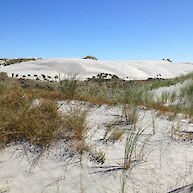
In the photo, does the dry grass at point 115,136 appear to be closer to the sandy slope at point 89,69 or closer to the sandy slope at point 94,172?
the sandy slope at point 94,172

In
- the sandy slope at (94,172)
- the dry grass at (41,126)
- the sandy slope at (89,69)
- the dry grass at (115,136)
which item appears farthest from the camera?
the sandy slope at (89,69)

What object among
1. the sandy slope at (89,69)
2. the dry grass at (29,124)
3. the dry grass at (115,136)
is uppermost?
the sandy slope at (89,69)

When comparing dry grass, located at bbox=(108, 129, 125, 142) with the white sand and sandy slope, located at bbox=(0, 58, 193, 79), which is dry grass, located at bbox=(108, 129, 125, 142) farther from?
sandy slope, located at bbox=(0, 58, 193, 79)

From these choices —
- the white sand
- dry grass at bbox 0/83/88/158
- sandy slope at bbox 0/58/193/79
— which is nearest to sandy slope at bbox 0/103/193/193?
the white sand

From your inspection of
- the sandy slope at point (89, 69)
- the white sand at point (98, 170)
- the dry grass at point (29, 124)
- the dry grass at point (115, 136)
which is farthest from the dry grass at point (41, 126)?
the sandy slope at point (89, 69)

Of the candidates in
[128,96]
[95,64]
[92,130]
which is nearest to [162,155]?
[92,130]

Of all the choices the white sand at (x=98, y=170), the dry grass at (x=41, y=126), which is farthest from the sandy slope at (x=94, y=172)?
the dry grass at (x=41, y=126)

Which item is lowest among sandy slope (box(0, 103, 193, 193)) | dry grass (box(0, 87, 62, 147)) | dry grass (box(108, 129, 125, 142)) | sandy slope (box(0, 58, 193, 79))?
sandy slope (box(0, 103, 193, 193))

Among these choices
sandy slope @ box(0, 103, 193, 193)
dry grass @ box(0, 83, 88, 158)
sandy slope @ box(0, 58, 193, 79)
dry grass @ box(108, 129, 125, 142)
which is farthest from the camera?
sandy slope @ box(0, 58, 193, 79)

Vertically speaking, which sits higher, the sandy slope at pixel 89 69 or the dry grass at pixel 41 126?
the sandy slope at pixel 89 69

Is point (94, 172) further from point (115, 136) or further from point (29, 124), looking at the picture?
point (29, 124)

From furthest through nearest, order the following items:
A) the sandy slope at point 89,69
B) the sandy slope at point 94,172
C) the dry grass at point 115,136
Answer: the sandy slope at point 89,69
the dry grass at point 115,136
the sandy slope at point 94,172

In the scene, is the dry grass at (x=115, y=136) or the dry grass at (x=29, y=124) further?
the dry grass at (x=115, y=136)

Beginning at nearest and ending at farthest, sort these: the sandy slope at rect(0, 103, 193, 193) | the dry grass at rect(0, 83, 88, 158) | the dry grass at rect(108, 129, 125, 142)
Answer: the sandy slope at rect(0, 103, 193, 193) → the dry grass at rect(0, 83, 88, 158) → the dry grass at rect(108, 129, 125, 142)
